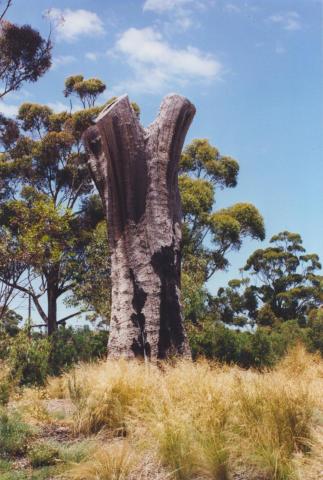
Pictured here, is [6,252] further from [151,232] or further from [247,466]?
[247,466]

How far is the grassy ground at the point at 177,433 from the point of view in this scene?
153 inches

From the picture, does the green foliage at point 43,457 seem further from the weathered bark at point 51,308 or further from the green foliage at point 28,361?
the weathered bark at point 51,308

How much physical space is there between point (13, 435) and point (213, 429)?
6.63 feet

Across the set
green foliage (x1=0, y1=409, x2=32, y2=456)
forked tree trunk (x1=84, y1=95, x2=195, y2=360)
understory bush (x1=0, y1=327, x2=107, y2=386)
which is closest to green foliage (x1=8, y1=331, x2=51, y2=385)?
understory bush (x1=0, y1=327, x2=107, y2=386)

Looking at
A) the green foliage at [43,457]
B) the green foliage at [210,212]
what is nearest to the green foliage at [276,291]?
the green foliage at [210,212]

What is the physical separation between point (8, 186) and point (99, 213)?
3.61m

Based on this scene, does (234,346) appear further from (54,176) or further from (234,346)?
(54,176)

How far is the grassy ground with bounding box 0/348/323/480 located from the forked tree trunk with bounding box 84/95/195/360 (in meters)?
2.43

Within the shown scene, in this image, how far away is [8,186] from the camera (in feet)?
69.5

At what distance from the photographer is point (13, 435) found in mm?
5117

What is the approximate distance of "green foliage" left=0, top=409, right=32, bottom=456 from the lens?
5.00 metres

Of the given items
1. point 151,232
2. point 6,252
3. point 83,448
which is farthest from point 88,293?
point 83,448

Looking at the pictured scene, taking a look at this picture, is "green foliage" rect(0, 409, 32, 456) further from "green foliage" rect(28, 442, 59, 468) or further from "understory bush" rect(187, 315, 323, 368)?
"understory bush" rect(187, 315, 323, 368)

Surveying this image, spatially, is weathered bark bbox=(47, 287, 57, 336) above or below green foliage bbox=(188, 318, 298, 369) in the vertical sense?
above
